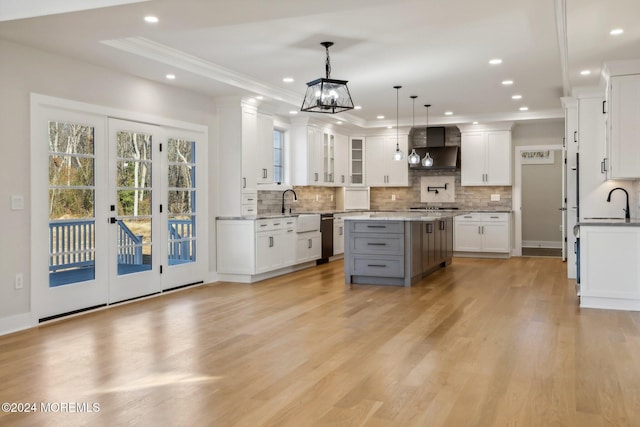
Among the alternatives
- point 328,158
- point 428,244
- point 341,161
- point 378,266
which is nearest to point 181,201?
point 378,266

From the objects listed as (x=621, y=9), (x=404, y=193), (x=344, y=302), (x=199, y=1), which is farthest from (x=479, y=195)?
(x=199, y=1)

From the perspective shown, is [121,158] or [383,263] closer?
[121,158]

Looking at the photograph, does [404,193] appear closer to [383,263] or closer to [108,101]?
[383,263]

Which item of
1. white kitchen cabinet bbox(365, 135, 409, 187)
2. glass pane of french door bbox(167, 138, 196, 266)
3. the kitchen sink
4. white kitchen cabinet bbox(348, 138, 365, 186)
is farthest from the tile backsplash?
glass pane of french door bbox(167, 138, 196, 266)

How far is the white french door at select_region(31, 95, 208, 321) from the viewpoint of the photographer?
4957mm

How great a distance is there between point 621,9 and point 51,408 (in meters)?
4.66

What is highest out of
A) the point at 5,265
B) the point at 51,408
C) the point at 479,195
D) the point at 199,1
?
the point at 199,1

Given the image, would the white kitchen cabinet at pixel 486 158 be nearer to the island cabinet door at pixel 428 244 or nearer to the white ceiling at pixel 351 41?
the white ceiling at pixel 351 41

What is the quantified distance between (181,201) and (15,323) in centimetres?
253

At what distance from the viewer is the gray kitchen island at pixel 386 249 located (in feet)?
21.8

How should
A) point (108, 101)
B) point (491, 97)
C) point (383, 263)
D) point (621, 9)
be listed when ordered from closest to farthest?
point (621, 9), point (108, 101), point (383, 263), point (491, 97)

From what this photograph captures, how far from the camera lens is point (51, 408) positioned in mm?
2879

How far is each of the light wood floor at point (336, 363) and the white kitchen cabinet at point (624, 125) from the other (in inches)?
60.2

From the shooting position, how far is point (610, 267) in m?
5.40
